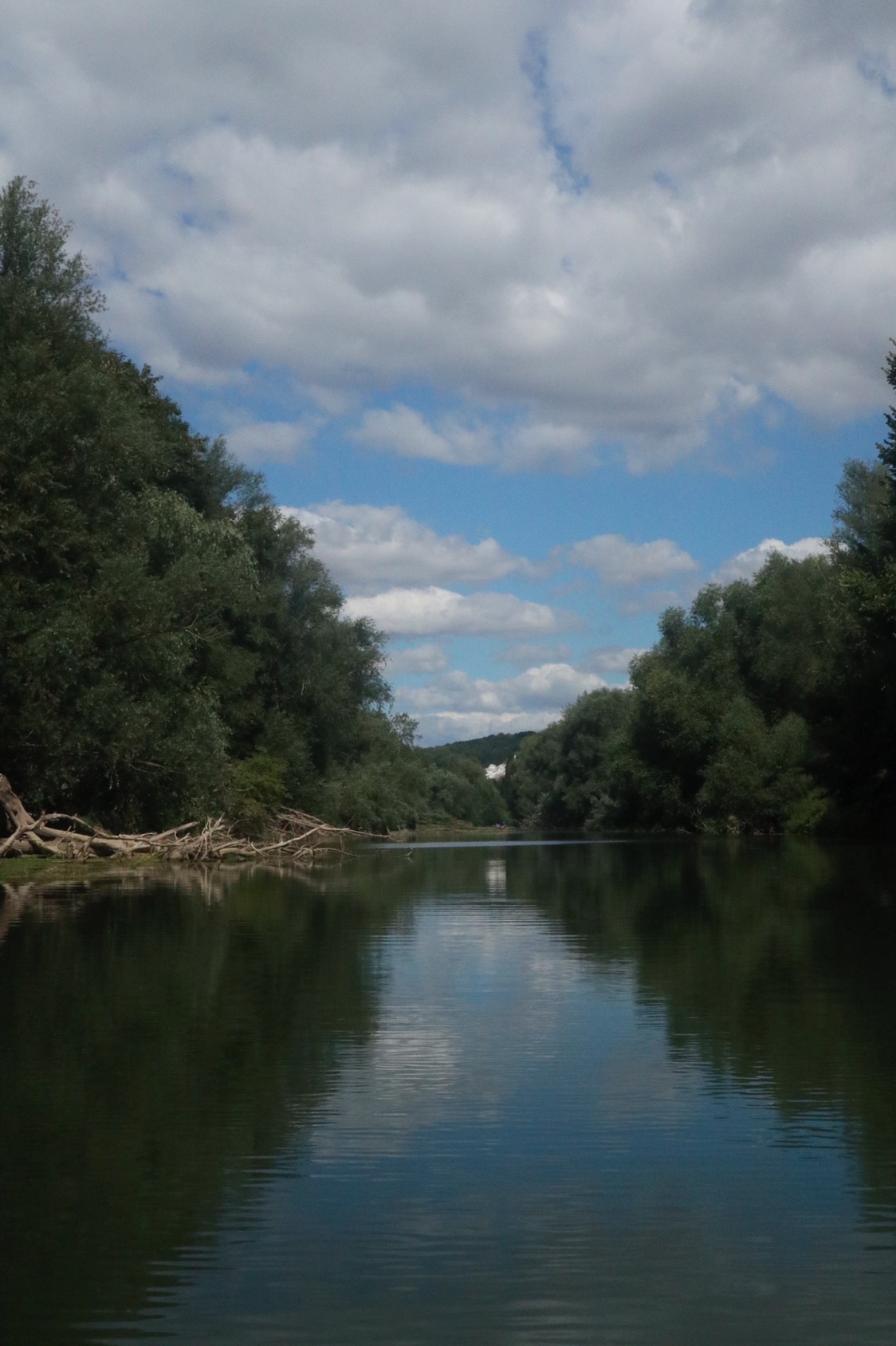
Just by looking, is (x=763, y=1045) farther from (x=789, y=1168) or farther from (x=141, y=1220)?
(x=141, y=1220)

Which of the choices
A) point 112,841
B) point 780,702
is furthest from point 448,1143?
point 780,702

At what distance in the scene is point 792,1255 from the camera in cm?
532

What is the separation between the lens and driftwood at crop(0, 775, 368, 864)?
105 feet

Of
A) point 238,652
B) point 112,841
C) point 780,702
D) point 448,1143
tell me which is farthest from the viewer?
point 780,702

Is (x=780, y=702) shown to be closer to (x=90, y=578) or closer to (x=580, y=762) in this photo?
(x=580, y=762)

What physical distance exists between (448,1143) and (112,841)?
91.3ft

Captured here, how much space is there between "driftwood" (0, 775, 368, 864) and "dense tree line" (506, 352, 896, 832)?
787 inches

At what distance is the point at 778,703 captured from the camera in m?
78.8

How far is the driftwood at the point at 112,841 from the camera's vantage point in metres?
32.2

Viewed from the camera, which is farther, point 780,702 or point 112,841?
point 780,702

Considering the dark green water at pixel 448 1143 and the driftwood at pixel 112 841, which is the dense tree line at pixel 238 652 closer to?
the driftwood at pixel 112 841

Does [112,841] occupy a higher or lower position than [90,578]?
lower

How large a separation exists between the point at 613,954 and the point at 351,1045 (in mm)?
6141

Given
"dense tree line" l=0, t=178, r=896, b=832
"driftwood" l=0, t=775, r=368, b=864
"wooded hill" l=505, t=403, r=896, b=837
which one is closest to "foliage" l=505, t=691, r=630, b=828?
"wooded hill" l=505, t=403, r=896, b=837
